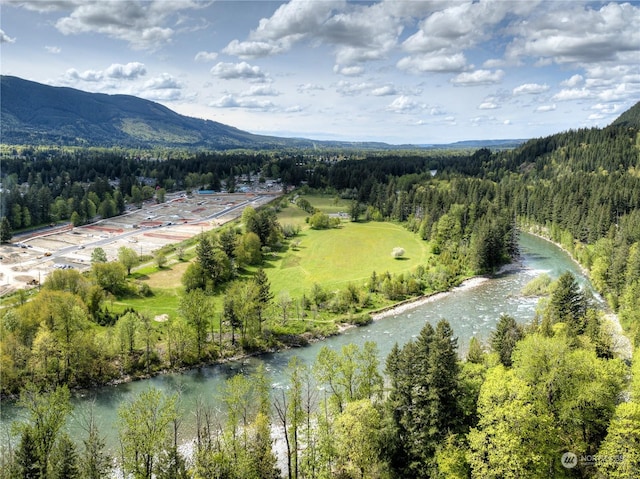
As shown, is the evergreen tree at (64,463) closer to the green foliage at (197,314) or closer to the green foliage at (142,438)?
the green foliage at (142,438)

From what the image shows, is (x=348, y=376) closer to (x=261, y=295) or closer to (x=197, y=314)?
(x=197, y=314)

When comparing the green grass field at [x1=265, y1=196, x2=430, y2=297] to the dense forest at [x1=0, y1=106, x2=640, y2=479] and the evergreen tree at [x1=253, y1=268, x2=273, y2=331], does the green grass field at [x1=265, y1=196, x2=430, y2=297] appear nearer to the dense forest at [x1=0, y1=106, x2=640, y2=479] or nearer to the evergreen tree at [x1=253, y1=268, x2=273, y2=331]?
the dense forest at [x1=0, y1=106, x2=640, y2=479]

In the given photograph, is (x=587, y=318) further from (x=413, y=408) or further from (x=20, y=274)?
(x=20, y=274)

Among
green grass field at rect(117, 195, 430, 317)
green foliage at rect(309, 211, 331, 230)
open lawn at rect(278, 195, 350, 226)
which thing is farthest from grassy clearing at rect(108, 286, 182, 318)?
open lawn at rect(278, 195, 350, 226)

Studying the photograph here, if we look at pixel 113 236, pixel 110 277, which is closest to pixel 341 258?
pixel 110 277

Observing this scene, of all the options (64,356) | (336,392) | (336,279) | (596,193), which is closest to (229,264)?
(336,279)
